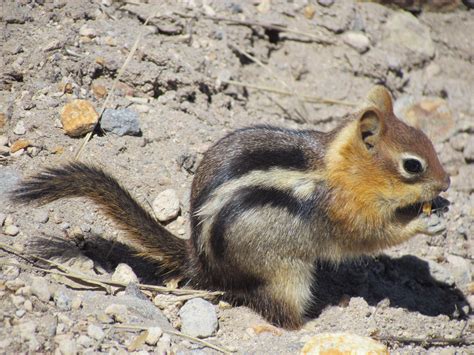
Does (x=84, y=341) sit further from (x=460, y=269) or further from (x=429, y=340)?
(x=460, y=269)

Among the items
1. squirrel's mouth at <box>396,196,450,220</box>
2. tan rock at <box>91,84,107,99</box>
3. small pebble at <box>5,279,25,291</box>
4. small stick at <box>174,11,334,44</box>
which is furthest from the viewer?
small stick at <box>174,11,334,44</box>

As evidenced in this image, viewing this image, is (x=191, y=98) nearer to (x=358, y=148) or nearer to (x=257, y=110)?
(x=257, y=110)

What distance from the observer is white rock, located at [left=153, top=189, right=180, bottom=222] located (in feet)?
15.4

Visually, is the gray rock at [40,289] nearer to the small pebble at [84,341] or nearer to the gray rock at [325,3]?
the small pebble at [84,341]

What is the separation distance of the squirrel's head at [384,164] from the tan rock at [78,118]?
69.5 inches

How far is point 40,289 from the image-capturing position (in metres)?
3.56

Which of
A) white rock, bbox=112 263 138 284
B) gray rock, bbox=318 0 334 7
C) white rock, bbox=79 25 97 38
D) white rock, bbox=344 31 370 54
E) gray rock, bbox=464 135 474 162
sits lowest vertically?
gray rock, bbox=464 135 474 162

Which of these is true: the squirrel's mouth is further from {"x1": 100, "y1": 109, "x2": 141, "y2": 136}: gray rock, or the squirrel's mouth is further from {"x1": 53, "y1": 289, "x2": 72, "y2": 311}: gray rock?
{"x1": 53, "y1": 289, "x2": 72, "y2": 311}: gray rock

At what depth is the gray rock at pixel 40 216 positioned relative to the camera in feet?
13.8

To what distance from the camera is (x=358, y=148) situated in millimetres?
4102

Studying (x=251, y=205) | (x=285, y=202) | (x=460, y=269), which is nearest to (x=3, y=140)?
(x=251, y=205)

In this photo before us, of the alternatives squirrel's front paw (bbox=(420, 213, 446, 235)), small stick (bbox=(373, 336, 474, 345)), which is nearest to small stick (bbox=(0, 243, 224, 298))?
small stick (bbox=(373, 336, 474, 345))

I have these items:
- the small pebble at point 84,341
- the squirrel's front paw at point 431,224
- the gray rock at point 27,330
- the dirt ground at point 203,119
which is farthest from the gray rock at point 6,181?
the squirrel's front paw at point 431,224

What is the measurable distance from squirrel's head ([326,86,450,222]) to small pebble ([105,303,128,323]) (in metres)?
1.48
